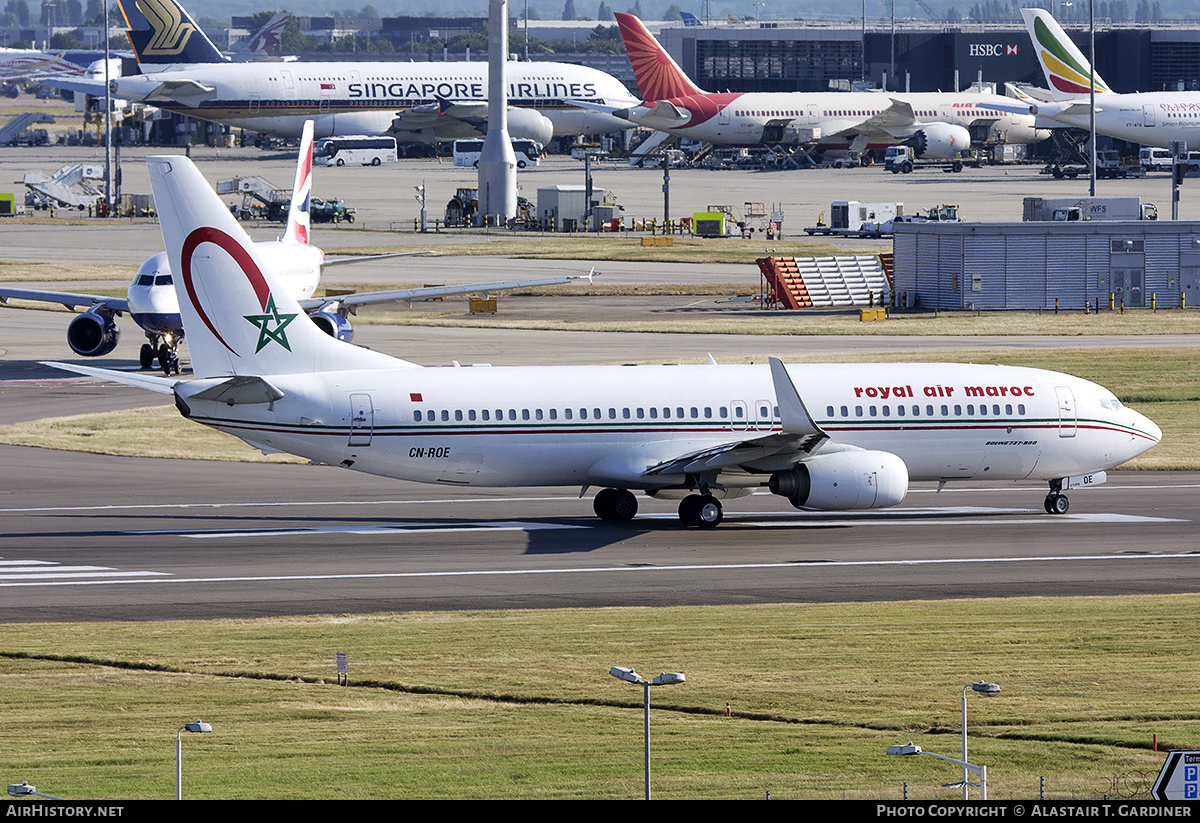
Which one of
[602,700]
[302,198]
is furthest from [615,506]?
[302,198]

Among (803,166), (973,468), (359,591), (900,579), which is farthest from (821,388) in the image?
(803,166)

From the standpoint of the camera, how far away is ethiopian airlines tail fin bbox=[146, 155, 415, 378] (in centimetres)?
3762

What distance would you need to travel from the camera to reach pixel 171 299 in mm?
62781

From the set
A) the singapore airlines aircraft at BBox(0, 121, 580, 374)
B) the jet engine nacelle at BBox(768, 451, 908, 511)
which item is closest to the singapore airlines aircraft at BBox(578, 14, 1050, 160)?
the singapore airlines aircraft at BBox(0, 121, 580, 374)

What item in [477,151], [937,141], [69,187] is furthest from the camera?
[477,151]

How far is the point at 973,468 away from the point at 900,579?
7828 mm

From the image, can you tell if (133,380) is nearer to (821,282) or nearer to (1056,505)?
(1056,505)

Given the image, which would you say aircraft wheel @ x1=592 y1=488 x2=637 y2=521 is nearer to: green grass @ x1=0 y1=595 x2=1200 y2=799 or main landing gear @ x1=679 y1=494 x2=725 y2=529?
main landing gear @ x1=679 y1=494 x2=725 y2=529

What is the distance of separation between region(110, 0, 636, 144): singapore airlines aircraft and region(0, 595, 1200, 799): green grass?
488 ft

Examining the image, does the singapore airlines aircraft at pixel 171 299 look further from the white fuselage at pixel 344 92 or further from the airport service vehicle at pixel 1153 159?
the airport service vehicle at pixel 1153 159

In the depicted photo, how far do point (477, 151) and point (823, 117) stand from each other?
3693cm

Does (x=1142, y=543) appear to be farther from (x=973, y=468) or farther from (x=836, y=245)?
(x=836, y=245)

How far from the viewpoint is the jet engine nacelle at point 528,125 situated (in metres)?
175

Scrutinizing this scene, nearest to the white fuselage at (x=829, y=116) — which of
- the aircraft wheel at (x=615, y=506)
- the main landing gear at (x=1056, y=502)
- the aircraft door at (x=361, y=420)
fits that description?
the main landing gear at (x=1056, y=502)
